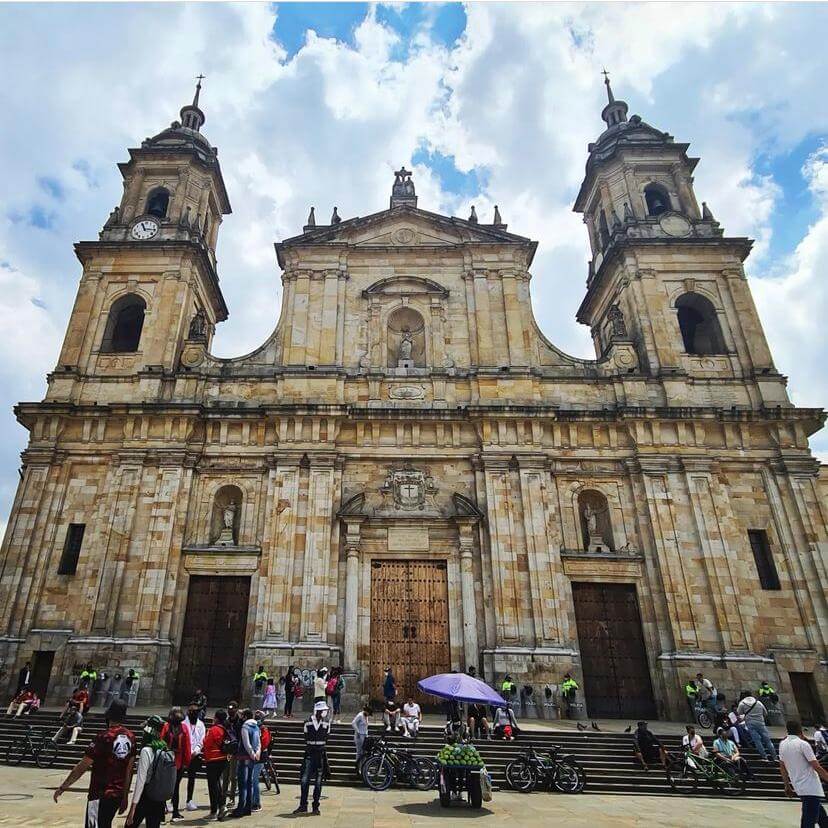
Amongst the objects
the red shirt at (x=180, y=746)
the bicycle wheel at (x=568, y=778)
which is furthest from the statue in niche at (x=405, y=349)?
the red shirt at (x=180, y=746)

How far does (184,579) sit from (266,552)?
9.53 ft

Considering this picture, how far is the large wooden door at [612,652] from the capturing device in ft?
62.0

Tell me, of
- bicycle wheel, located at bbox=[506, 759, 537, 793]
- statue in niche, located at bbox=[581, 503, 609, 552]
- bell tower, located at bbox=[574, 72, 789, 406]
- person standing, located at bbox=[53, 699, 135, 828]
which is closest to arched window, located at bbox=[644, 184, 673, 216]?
bell tower, located at bbox=[574, 72, 789, 406]

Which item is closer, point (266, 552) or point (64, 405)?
point (266, 552)

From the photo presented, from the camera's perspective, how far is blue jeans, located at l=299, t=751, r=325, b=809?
9.61m

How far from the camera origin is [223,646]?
19.6 metres

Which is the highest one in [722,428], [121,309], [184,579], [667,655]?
[121,309]

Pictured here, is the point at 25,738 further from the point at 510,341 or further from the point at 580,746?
the point at 510,341

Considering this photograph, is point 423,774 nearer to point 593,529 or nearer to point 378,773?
point 378,773

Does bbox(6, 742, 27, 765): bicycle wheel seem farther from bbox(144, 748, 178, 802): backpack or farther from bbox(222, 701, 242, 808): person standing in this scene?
bbox(144, 748, 178, 802): backpack

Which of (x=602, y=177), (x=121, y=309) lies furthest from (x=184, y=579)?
(x=602, y=177)

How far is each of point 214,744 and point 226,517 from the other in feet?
41.2

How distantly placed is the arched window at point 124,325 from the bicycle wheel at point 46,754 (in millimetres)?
14449

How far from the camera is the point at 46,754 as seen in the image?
13727mm
